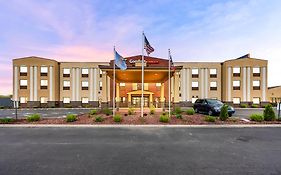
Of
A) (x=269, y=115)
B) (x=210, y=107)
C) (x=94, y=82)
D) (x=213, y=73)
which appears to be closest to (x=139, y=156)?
(x=269, y=115)

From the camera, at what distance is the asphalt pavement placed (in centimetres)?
516

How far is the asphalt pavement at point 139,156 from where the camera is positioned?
203 inches

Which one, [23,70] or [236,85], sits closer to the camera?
[23,70]

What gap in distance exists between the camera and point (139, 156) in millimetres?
6316

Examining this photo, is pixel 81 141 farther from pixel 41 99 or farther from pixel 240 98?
pixel 240 98

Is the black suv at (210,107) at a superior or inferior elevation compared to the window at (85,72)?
inferior

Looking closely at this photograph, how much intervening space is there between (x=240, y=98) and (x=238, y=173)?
42.5m

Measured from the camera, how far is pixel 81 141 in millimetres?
8641

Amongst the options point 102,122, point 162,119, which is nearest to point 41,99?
point 102,122

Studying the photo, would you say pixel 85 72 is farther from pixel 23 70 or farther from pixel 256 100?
pixel 256 100

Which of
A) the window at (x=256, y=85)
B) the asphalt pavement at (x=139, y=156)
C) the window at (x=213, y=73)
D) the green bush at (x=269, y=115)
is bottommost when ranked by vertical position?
the asphalt pavement at (x=139, y=156)

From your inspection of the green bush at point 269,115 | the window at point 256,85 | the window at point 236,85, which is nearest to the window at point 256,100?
the window at point 256,85

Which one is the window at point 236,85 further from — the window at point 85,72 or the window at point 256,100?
the window at point 85,72

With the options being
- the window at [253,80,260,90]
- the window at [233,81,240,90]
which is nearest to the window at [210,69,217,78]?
the window at [233,81,240,90]
